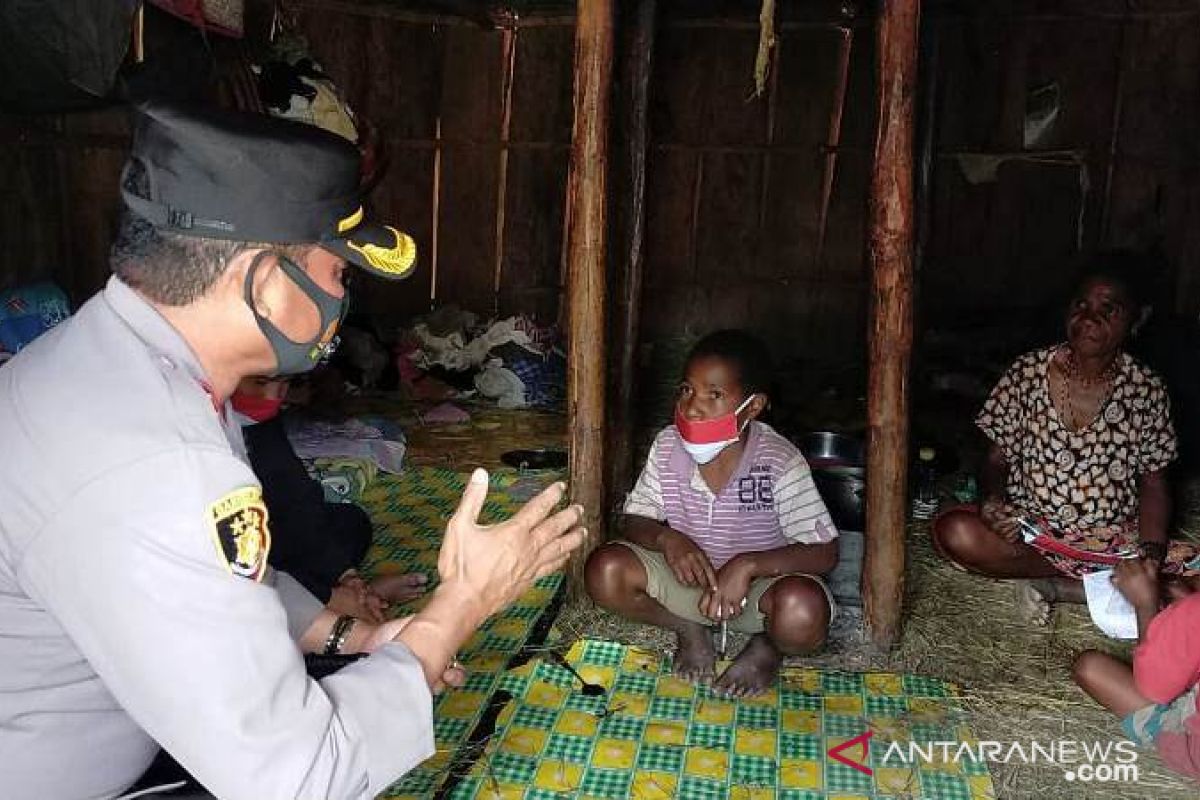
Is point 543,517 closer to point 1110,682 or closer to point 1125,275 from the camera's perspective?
point 1110,682

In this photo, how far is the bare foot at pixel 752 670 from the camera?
3488 millimetres

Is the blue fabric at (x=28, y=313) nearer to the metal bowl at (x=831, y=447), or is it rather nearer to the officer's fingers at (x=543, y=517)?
the officer's fingers at (x=543, y=517)

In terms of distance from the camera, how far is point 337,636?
2.62 metres

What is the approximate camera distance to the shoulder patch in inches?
64.0

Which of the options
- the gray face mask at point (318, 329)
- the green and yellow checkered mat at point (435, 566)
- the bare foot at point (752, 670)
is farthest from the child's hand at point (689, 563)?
the gray face mask at point (318, 329)

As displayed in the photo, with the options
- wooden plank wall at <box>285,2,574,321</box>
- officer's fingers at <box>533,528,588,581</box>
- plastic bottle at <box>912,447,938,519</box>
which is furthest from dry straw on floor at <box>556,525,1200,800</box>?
wooden plank wall at <box>285,2,574,321</box>

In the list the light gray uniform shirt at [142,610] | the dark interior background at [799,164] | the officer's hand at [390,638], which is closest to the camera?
the light gray uniform shirt at [142,610]

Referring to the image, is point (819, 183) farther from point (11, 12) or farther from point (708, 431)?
point (11, 12)

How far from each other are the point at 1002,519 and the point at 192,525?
349 cm

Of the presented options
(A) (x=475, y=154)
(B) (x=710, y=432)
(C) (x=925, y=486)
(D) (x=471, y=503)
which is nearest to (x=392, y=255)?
(D) (x=471, y=503)

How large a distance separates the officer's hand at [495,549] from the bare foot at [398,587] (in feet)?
6.97

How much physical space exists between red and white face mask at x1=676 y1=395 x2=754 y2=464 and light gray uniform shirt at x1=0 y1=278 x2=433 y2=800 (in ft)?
6.16

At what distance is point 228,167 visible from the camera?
5.82 ft

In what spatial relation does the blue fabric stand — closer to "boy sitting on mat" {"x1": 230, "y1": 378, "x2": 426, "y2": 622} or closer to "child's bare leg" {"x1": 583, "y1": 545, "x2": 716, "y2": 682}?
"boy sitting on mat" {"x1": 230, "y1": 378, "x2": 426, "y2": 622}
